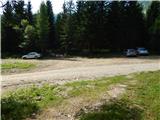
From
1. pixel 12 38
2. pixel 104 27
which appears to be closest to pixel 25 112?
pixel 104 27

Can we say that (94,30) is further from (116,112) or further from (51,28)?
(116,112)

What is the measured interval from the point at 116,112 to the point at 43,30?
54.0m

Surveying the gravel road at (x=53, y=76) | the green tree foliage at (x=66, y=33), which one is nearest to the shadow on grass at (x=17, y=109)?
the gravel road at (x=53, y=76)

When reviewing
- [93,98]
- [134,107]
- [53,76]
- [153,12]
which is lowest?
[134,107]

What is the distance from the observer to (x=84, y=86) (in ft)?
64.7

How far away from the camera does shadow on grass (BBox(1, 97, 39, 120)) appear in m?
13.4

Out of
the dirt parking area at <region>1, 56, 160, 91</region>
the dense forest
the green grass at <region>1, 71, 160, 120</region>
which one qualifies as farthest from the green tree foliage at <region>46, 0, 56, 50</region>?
the green grass at <region>1, 71, 160, 120</region>

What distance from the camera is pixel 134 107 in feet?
48.0

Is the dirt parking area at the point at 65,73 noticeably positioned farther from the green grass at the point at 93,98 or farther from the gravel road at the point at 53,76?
the green grass at the point at 93,98

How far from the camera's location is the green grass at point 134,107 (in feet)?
42.9

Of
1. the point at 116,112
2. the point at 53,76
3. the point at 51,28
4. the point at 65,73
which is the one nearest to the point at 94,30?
the point at 51,28

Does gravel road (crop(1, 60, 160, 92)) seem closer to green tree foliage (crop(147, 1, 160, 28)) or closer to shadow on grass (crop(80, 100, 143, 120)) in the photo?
shadow on grass (crop(80, 100, 143, 120))

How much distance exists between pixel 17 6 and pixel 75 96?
5.89m

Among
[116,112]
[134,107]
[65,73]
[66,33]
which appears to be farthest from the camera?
[66,33]
